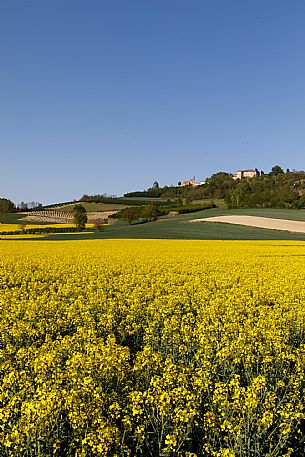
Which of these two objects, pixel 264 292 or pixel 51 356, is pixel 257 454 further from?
pixel 264 292

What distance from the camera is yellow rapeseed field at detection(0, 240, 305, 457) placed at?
4.73 m

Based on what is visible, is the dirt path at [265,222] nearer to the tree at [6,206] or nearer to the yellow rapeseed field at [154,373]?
the yellow rapeseed field at [154,373]

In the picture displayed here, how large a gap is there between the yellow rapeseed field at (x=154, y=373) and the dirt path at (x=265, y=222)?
48.1 m

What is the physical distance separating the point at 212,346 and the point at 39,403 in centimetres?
395

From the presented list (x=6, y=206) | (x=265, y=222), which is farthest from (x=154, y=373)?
(x=6, y=206)

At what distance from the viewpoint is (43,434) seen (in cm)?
456

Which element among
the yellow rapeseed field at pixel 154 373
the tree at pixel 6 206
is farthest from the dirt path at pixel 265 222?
the tree at pixel 6 206

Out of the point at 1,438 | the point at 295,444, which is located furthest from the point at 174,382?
the point at 1,438

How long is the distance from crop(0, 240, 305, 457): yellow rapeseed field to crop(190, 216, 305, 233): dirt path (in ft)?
158

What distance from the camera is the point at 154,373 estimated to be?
6.46m

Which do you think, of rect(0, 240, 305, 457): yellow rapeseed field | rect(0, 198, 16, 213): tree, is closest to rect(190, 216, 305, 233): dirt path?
rect(0, 240, 305, 457): yellow rapeseed field

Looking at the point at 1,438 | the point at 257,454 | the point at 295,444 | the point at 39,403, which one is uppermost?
the point at 39,403

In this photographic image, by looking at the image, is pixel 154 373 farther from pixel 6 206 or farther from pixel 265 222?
pixel 6 206

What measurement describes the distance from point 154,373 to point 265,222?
63351 mm
